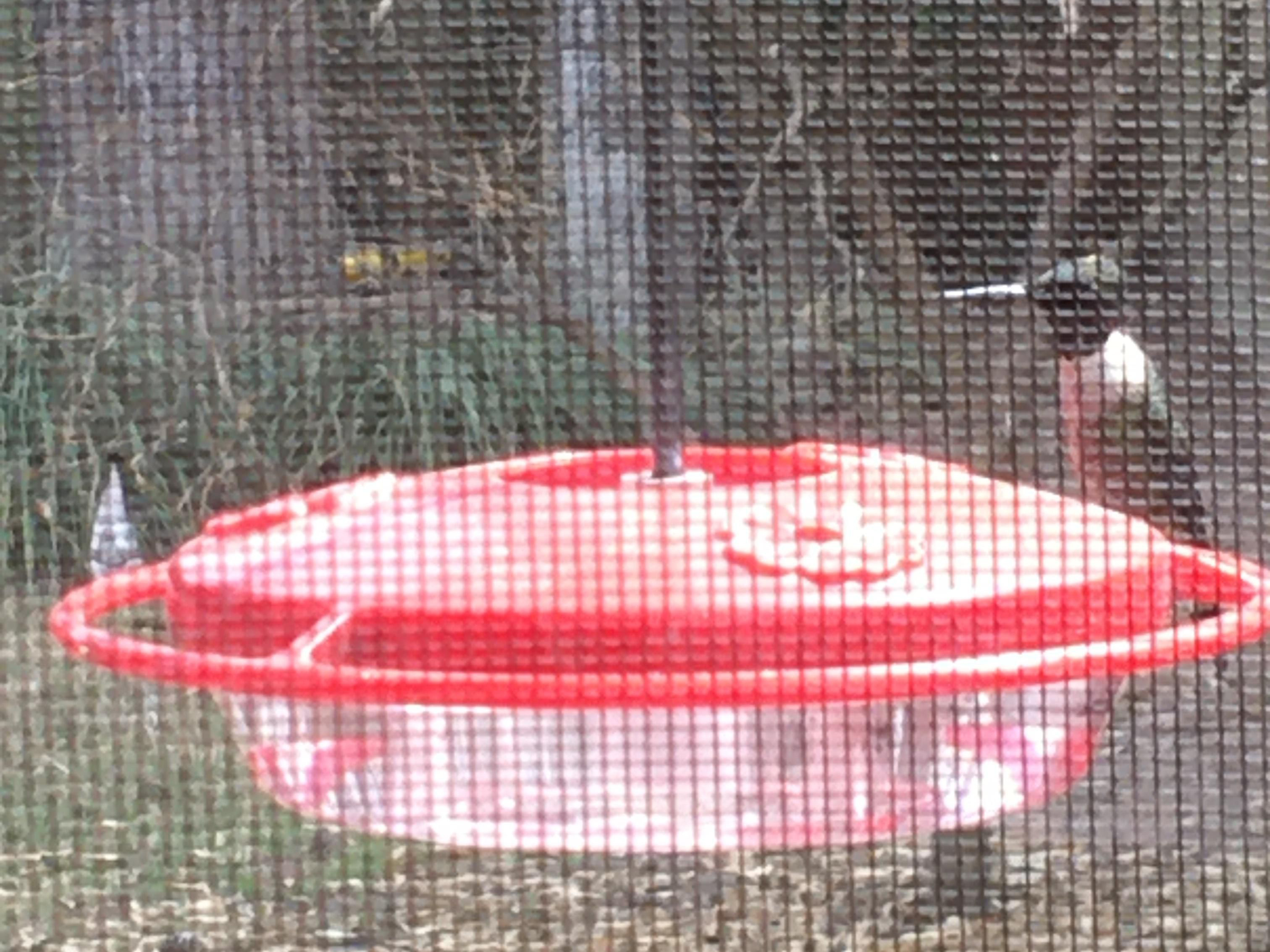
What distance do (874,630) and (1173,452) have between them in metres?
0.76

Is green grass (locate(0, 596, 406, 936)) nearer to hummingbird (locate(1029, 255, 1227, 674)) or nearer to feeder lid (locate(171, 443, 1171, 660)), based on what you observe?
hummingbird (locate(1029, 255, 1227, 674))

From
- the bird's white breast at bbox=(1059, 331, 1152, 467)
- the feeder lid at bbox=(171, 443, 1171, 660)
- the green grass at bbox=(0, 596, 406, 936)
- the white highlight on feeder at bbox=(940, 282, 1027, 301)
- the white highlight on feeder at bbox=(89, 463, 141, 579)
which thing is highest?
the white highlight on feeder at bbox=(940, 282, 1027, 301)

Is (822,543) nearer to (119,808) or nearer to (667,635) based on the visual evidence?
(667,635)

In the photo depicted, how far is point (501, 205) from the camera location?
1.13 metres

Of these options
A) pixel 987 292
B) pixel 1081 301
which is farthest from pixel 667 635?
pixel 1081 301

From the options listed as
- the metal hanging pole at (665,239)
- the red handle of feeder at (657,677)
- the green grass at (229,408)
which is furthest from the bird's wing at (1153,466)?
the red handle of feeder at (657,677)

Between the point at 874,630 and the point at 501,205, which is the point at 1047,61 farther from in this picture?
the point at 874,630

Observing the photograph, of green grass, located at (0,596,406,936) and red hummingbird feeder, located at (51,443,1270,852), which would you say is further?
green grass, located at (0,596,406,936)

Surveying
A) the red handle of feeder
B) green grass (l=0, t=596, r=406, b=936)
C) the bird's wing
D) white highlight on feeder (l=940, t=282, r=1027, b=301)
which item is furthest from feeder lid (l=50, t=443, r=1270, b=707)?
green grass (l=0, t=596, r=406, b=936)

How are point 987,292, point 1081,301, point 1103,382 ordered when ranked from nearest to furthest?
point 987,292 → point 1081,301 → point 1103,382

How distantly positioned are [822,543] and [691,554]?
0.15 feet

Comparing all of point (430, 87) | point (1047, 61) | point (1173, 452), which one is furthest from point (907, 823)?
point (1173, 452)

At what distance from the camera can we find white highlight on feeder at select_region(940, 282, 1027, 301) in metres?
0.98

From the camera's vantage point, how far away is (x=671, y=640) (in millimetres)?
573
